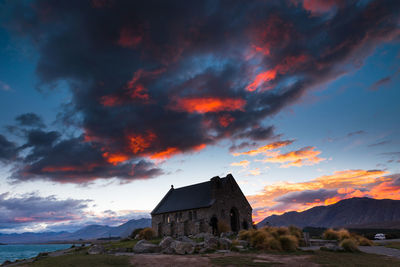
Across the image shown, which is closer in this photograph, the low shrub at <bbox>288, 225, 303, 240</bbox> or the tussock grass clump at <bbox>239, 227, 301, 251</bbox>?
the tussock grass clump at <bbox>239, 227, 301, 251</bbox>

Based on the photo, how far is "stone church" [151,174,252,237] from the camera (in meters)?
47.8

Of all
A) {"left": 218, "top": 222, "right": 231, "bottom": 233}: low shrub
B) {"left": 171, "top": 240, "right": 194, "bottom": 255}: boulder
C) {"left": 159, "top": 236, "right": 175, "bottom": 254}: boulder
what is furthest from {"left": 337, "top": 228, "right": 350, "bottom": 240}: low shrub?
{"left": 159, "top": 236, "right": 175, "bottom": 254}: boulder

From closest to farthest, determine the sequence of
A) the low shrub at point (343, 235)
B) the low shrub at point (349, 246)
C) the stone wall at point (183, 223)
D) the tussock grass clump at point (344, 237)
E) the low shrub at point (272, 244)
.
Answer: the low shrub at point (349, 246)
the low shrub at point (272, 244)
the tussock grass clump at point (344, 237)
the low shrub at point (343, 235)
the stone wall at point (183, 223)

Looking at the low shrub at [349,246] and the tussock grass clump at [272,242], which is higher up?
the tussock grass clump at [272,242]

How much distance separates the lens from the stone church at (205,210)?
47850mm

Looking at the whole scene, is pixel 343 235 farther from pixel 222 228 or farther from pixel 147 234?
pixel 147 234

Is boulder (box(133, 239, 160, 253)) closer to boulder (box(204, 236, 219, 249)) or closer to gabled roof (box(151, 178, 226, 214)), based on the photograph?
boulder (box(204, 236, 219, 249))

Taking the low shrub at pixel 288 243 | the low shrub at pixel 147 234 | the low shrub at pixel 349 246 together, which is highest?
the low shrub at pixel 147 234

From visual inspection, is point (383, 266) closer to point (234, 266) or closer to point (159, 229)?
point (234, 266)

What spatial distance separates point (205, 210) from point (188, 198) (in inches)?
335

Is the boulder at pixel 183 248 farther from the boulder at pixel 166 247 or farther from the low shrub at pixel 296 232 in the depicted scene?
the low shrub at pixel 296 232

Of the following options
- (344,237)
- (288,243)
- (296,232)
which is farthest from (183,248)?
(344,237)

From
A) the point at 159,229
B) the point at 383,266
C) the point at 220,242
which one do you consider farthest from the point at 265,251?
the point at 159,229

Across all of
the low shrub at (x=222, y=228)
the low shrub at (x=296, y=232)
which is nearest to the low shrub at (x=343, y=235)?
the low shrub at (x=296, y=232)
